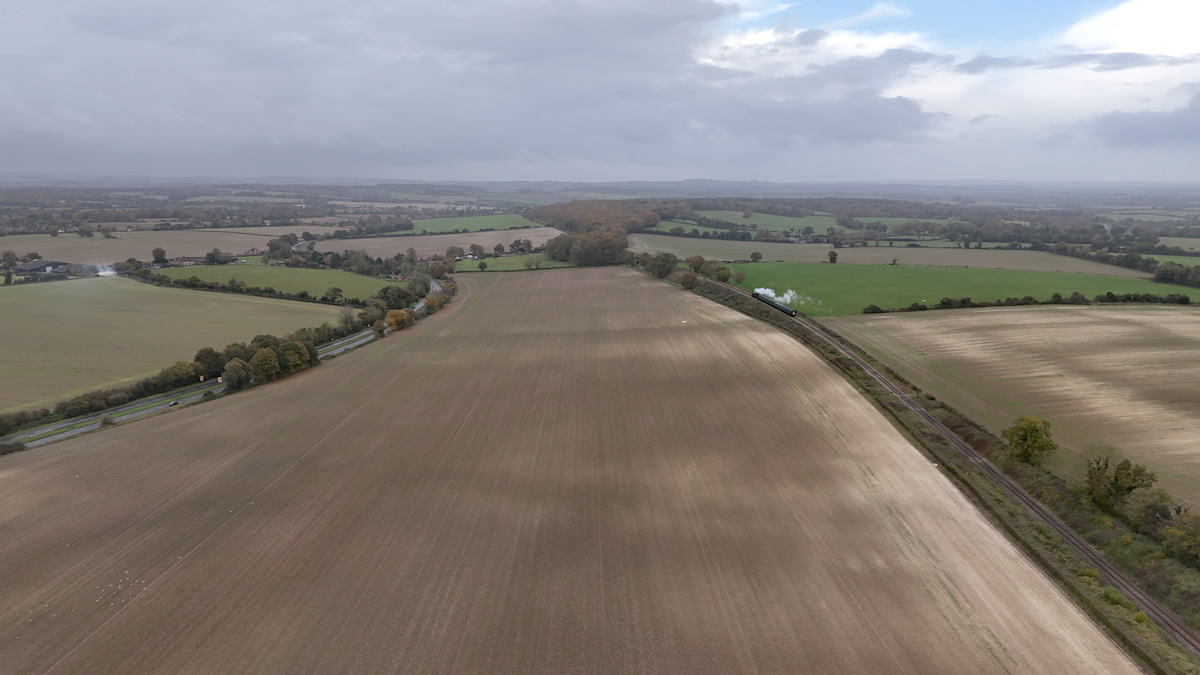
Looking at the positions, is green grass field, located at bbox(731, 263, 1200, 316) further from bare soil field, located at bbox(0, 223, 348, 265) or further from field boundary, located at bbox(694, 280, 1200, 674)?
bare soil field, located at bbox(0, 223, 348, 265)

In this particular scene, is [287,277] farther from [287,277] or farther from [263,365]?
[263,365]

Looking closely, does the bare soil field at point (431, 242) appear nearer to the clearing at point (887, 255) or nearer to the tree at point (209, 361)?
the clearing at point (887, 255)

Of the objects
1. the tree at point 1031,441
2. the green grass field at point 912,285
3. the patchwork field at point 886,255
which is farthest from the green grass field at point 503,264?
the tree at point 1031,441

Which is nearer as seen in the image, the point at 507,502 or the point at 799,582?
the point at 799,582

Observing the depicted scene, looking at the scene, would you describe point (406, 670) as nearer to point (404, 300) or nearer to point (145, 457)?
point (145, 457)

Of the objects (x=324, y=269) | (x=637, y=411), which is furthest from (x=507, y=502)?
(x=324, y=269)

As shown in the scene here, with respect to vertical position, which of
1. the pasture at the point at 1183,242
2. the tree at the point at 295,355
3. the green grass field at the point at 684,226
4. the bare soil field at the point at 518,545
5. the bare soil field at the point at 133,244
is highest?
the green grass field at the point at 684,226

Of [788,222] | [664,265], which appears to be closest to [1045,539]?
[664,265]
